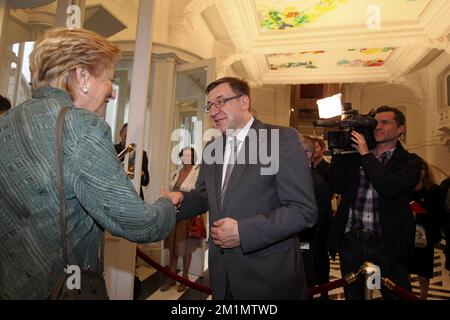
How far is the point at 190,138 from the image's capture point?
185 inches

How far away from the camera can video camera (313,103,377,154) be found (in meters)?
2.25

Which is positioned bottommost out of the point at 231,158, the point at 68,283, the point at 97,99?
the point at 68,283

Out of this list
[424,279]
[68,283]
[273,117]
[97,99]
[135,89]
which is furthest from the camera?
[273,117]

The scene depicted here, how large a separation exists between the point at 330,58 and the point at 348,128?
22.6 ft

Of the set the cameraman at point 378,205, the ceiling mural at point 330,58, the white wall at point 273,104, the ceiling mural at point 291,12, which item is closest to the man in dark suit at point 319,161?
the cameraman at point 378,205

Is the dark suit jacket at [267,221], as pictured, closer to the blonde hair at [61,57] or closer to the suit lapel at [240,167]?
the suit lapel at [240,167]

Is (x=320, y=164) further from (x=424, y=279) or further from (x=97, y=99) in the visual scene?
(x=97, y=99)

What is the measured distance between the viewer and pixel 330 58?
8344mm

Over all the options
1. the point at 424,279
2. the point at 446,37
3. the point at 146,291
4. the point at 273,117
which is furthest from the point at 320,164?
the point at 273,117

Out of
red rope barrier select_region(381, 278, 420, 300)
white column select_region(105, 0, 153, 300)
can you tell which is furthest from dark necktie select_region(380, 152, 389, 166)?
white column select_region(105, 0, 153, 300)

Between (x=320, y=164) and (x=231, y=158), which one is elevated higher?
(x=320, y=164)

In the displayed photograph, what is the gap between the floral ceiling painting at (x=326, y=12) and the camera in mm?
5801

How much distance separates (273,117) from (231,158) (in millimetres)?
11243

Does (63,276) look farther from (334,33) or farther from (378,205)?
(334,33)
